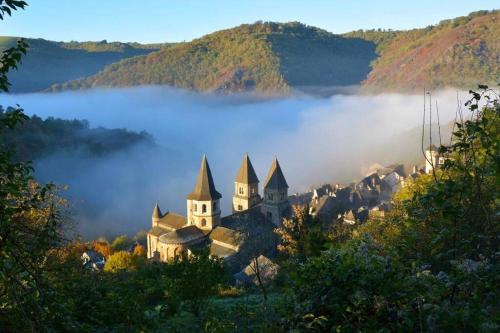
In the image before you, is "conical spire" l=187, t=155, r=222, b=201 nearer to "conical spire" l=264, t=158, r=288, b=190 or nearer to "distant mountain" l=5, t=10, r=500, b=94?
"conical spire" l=264, t=158, r=288, b=190

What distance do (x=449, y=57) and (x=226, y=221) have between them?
112m

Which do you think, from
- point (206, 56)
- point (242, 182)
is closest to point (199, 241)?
point (242, 182)

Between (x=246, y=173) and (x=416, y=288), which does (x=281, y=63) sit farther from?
(x=416, y=288)

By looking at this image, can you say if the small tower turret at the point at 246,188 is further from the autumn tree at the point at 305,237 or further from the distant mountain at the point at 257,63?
the distant mountain at the point at 257,63

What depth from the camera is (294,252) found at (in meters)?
18.6

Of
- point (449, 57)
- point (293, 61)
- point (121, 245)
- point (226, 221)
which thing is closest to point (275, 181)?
point (226, 221)

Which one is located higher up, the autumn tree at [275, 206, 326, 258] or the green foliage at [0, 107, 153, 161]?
the autumn tree at [275, 206, 326, 258]

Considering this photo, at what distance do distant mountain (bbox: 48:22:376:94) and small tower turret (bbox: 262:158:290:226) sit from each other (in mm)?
139049

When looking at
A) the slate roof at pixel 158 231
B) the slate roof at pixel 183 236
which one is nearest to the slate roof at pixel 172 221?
the slate roof at pixel 158 231

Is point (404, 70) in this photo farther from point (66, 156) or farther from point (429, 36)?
point (66, 156)

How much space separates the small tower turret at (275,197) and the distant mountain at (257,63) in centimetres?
13905

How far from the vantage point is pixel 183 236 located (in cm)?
3566

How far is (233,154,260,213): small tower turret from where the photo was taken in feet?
138

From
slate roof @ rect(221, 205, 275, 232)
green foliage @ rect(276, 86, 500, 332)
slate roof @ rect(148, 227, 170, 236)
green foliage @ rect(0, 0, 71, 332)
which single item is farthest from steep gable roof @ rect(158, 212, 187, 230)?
green foliage @ rect(276, 86, 500, 332)
